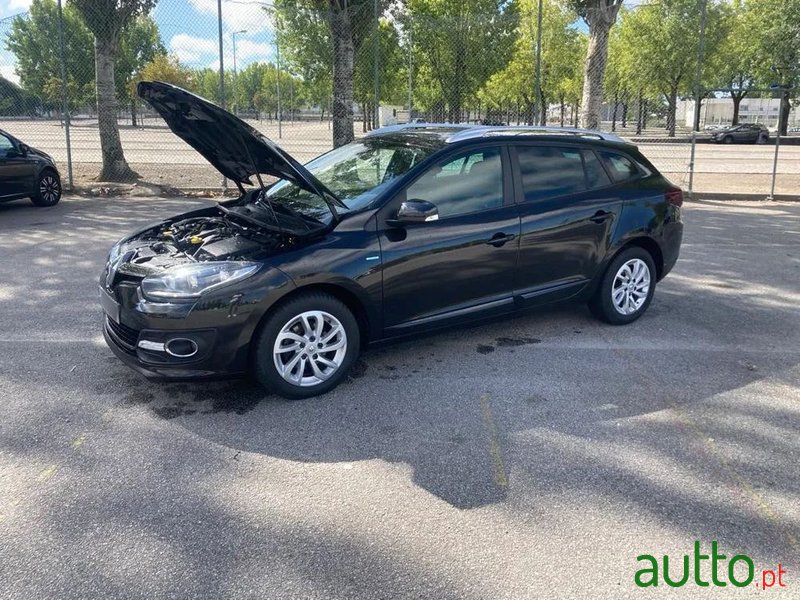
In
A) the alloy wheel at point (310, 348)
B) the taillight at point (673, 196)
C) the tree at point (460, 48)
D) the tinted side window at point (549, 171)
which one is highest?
the tree at point (460, 48)

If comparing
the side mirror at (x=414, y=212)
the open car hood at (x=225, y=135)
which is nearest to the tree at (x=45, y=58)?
the open car hood at (x=225, y=135)

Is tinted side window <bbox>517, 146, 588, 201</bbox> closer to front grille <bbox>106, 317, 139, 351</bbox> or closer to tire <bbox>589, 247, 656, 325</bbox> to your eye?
tire <bbox>589, 247, 656, 325</bbox>

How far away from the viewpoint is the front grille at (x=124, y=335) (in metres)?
3.89

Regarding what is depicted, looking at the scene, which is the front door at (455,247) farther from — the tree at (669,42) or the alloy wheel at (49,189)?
the tree at (669,42)

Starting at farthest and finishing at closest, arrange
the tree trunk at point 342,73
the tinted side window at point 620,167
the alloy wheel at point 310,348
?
the tree trunk at point 342,73, the tinted side window at point 620,167, the alloy wheel at point 310,348

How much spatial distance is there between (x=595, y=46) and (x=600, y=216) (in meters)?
9.08

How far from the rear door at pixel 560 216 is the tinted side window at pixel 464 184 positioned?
204 mm

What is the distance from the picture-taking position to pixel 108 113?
13.5 m

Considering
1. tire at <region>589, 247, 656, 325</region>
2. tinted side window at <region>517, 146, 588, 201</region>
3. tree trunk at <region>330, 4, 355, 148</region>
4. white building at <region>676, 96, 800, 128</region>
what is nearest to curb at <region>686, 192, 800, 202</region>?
tree trunk at <region>330, 4, 355, 148</region>

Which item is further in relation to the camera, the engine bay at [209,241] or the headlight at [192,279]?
the engine bay at [209,241]

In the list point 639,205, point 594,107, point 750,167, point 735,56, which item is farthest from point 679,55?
point 639,205

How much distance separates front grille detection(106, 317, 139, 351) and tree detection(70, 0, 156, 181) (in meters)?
11.0

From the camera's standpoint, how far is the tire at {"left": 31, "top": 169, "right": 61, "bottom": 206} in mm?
11453

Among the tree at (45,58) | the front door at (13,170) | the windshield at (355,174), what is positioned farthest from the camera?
the tree at (45,58)
